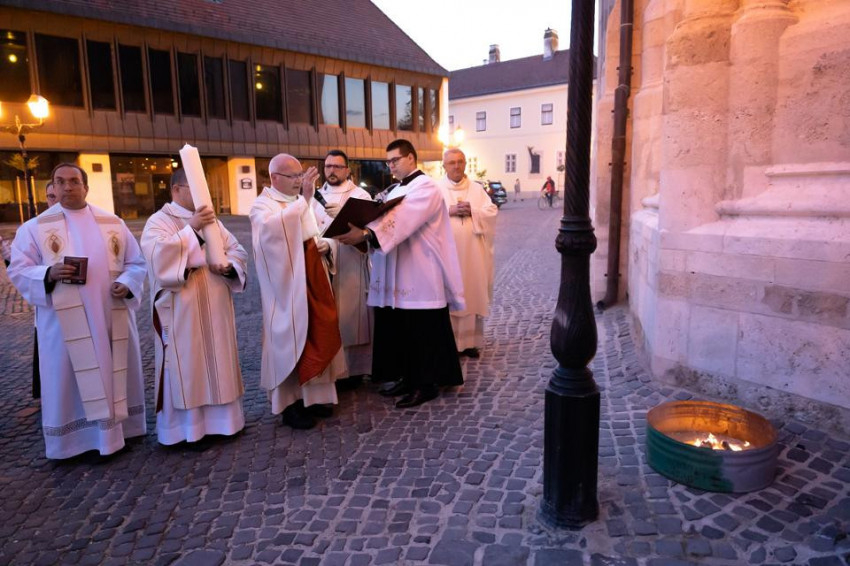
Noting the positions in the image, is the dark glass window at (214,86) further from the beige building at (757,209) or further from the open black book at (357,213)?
the beige building at (757,209)

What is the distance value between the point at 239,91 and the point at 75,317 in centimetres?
2334

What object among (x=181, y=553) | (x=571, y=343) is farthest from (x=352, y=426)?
(x=571, y=343)

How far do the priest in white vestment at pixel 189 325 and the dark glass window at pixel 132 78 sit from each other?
69.3 feet

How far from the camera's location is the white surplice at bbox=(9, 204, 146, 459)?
4.17 m

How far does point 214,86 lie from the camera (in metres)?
24.7

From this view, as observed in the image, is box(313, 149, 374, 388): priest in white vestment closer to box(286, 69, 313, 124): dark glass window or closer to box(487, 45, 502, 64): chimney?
box(286, 69, 313, 124): dark glass window

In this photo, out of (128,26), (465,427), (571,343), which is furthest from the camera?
(128,26)

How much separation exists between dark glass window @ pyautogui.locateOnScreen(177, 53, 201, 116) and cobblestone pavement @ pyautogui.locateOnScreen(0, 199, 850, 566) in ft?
69.8

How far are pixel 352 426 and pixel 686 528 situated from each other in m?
2.39

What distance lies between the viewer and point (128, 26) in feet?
72.3

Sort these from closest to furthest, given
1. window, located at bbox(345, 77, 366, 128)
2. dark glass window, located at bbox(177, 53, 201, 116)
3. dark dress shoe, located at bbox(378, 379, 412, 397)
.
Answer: dark dress shoe, located at bbox(378, 379, 412, 397)
dark glass window, located at bbox(177, 53, 201, 116)
window, located at bbox(345, 77, 366, 128)

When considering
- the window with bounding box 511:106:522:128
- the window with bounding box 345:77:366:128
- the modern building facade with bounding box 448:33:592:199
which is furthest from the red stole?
the window with bounding box 511:106:522:128

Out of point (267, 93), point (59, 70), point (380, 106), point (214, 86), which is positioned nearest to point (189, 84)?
point (214, 86)

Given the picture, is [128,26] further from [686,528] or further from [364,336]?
[686,528]
